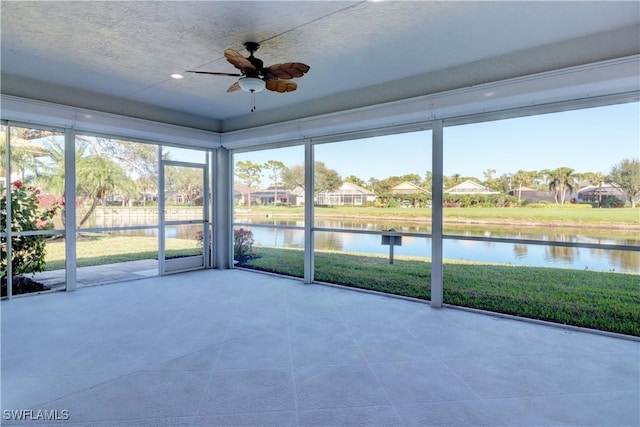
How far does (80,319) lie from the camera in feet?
12.7

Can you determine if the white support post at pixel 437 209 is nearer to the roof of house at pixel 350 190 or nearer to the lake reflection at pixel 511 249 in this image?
the lake reflection at pixel 511 249

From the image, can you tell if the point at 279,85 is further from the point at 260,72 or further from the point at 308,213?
the point at 308,213

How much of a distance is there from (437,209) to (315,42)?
2575 mm

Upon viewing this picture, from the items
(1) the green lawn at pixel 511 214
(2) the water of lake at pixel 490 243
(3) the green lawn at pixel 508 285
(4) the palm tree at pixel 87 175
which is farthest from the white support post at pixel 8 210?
(1) the green lawn at pixel 511 214

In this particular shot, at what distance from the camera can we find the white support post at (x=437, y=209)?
4535 mm

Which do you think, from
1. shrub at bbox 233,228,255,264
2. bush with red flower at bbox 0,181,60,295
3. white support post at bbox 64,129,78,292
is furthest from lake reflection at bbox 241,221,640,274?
bush with red flower at bbox 0,181,60,295

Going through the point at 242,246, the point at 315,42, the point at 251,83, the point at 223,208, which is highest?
the point at 315,42

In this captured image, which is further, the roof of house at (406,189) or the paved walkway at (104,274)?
the paved walkway at (104,274)

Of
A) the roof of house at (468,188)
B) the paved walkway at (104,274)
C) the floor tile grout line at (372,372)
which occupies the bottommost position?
the floor tile grout line at (372,372)

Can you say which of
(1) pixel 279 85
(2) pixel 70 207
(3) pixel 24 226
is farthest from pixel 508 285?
(3) pixel 24 226

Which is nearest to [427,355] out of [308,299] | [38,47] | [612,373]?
[612,373]

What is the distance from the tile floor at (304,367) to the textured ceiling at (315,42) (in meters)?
2.72

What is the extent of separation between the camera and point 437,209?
4.58 meters

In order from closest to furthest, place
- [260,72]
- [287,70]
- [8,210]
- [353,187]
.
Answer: [287,70] → [260,72] → [8,210] → [353,187]
